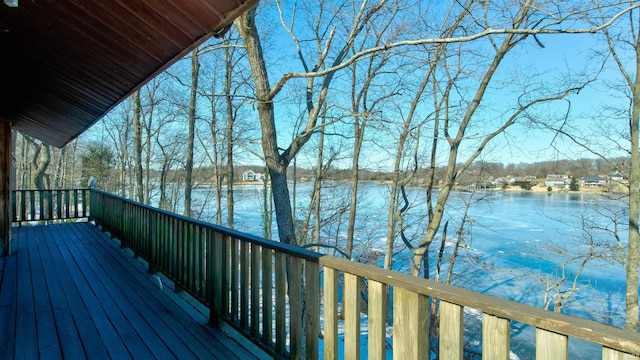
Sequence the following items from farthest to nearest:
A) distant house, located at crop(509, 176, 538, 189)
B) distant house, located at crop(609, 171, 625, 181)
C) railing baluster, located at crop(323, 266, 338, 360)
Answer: distant house, located at crop(509, 176, 538, 189) → distant house, located at crop(609, 171, 625, 181) → railing baluster, located at crop(323, 266, 338, 360)

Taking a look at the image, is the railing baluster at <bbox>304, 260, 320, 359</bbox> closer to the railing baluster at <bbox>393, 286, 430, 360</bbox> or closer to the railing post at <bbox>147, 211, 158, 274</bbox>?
the railing baluster at <bbox>393, 286, 430, 360</bbox>

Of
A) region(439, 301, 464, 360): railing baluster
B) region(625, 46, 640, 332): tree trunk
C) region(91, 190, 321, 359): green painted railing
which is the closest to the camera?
region(439, 301, 464, 360): railing baluster

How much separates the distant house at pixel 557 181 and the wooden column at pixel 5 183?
15521 millimetres

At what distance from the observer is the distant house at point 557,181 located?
42.4 feet

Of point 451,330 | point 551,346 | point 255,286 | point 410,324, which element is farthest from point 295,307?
point 551,346

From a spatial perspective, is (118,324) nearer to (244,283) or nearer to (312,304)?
(244,283)

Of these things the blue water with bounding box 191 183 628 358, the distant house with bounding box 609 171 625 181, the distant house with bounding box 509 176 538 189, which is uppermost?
the distant house with bounding box 609 171 625 181

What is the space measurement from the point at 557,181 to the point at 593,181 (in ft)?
7.18

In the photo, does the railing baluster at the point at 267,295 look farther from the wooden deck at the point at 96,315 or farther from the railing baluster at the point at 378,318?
the railing baluster at the point at 378,318

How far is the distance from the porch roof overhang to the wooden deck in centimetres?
204

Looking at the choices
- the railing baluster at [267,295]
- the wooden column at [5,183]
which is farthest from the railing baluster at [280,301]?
the wooden column at [5,183]

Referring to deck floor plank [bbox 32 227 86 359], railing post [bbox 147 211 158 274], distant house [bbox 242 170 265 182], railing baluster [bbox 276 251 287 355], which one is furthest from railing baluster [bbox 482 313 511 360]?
distant house [bbox 242 170 265 182]

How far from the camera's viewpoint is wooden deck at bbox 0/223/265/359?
2.36 meters

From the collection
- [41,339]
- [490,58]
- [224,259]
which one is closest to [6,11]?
[224,259]
